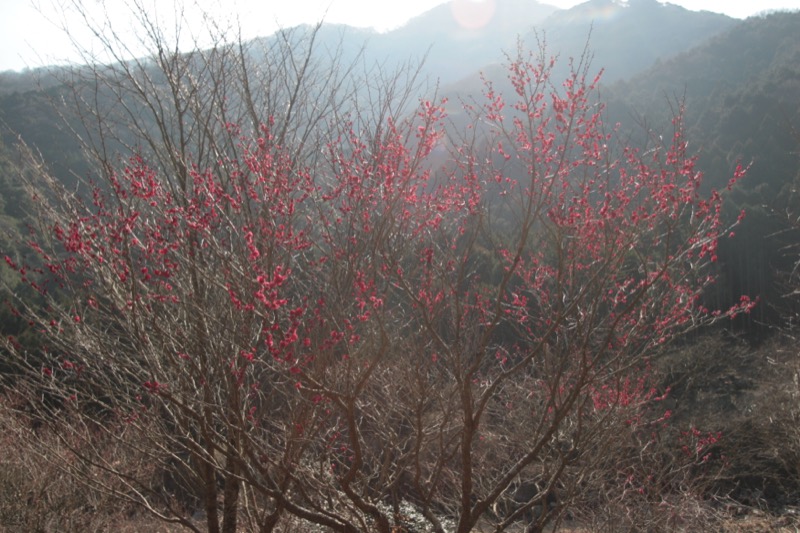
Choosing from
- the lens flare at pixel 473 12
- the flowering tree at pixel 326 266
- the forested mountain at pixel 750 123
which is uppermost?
the lens flare at pixel 473 12

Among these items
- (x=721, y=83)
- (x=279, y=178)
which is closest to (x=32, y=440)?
(x=279, y=178)

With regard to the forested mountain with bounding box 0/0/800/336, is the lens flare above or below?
above

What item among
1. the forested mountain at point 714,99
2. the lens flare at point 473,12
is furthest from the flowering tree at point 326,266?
the lens flare at point 473,12

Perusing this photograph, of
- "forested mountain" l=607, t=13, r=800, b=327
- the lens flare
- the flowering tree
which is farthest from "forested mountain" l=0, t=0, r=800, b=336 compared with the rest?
the lens flare

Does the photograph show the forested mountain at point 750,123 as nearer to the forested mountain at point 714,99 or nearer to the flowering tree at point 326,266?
the forested mountain at point 714,99

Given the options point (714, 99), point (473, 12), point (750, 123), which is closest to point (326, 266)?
point (750, 123)

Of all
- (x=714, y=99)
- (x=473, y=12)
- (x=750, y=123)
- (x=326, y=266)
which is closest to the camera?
(x=326, y=266)

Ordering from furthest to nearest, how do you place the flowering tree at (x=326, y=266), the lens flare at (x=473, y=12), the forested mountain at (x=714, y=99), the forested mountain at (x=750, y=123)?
1. the lens flare at (x=473, y=12)
2. the forested mountain at (x=750, y=123)
3. the forested mountain at (x=714, y=99)
4. the flowering tree at (x=326, y=266)

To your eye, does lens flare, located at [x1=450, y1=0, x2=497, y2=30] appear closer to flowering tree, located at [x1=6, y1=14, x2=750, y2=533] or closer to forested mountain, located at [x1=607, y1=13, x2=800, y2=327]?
forested mountain, located at [x1=607, y1=13, x2=800, y2=327]

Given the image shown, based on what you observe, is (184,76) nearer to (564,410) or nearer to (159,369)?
(159,369)

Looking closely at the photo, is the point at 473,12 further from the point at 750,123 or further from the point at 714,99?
the point at 750,123

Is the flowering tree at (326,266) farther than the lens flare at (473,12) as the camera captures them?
No

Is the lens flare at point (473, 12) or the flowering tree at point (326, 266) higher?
the lens flare at point (473, 12)

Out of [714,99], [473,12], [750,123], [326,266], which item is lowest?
[750,123]
